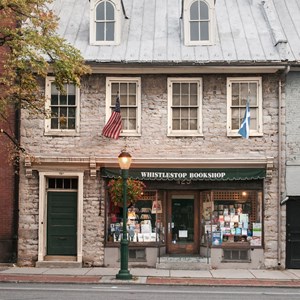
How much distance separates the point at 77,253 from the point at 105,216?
4.78 ft

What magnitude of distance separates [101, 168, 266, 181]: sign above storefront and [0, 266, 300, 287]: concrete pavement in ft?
9.41

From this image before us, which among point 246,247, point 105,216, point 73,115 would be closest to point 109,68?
point 73,115

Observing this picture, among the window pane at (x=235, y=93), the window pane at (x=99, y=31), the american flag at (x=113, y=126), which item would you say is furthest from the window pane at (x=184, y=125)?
the window pane at (x=99, y=31)

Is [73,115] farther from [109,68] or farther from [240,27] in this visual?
[240,27]

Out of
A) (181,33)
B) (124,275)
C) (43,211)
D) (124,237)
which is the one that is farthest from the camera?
(181,33)

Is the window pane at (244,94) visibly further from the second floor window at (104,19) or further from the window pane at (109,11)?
the window pane at (109,11)

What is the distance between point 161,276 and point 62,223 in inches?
161

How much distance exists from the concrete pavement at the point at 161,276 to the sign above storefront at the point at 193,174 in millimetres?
2869

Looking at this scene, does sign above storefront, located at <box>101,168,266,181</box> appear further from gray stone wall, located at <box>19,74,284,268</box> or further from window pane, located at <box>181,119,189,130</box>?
window pane, located at <box>181,119,189,130</box>

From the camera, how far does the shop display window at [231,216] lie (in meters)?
18.5

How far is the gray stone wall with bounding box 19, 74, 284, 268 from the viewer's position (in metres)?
18.3

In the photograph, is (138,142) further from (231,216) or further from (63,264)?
(63,264)

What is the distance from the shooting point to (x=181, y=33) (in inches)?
776

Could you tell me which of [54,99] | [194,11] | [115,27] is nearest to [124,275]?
[54,99]
